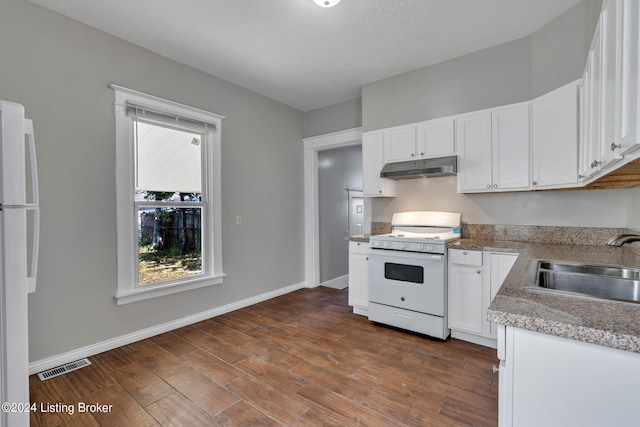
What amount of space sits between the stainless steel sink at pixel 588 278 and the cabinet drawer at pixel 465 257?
34.4 inches

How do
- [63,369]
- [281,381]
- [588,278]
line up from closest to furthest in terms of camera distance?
[588,278] < [281,381] < [63,369]

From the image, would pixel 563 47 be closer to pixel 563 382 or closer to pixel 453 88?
pixel 453 88

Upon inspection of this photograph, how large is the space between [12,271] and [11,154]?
1.86 feet

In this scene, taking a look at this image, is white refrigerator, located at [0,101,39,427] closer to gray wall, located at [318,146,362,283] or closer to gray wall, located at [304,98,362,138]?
Answer: gray wall, located at [304,98,362,138]

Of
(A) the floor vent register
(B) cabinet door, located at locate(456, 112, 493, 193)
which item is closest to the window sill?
(A) the floor vent register

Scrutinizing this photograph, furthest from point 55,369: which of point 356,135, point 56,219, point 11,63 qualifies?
point 356,135

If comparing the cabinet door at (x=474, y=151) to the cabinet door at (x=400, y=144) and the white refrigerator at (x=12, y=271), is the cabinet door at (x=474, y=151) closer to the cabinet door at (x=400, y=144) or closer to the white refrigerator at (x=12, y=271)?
the cabinet door at (x=400, y=144)

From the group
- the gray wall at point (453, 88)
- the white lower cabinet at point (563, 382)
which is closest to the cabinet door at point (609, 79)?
the white lower cabinet at point (563, 382)

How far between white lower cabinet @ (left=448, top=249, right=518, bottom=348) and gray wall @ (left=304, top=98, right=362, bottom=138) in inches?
92.9

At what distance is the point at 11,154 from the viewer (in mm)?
1426

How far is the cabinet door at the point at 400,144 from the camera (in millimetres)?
3311

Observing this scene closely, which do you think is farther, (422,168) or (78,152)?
(422,168)

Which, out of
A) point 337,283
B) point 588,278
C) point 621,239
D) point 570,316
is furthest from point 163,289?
point 621,239

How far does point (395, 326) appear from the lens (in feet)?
10.0
